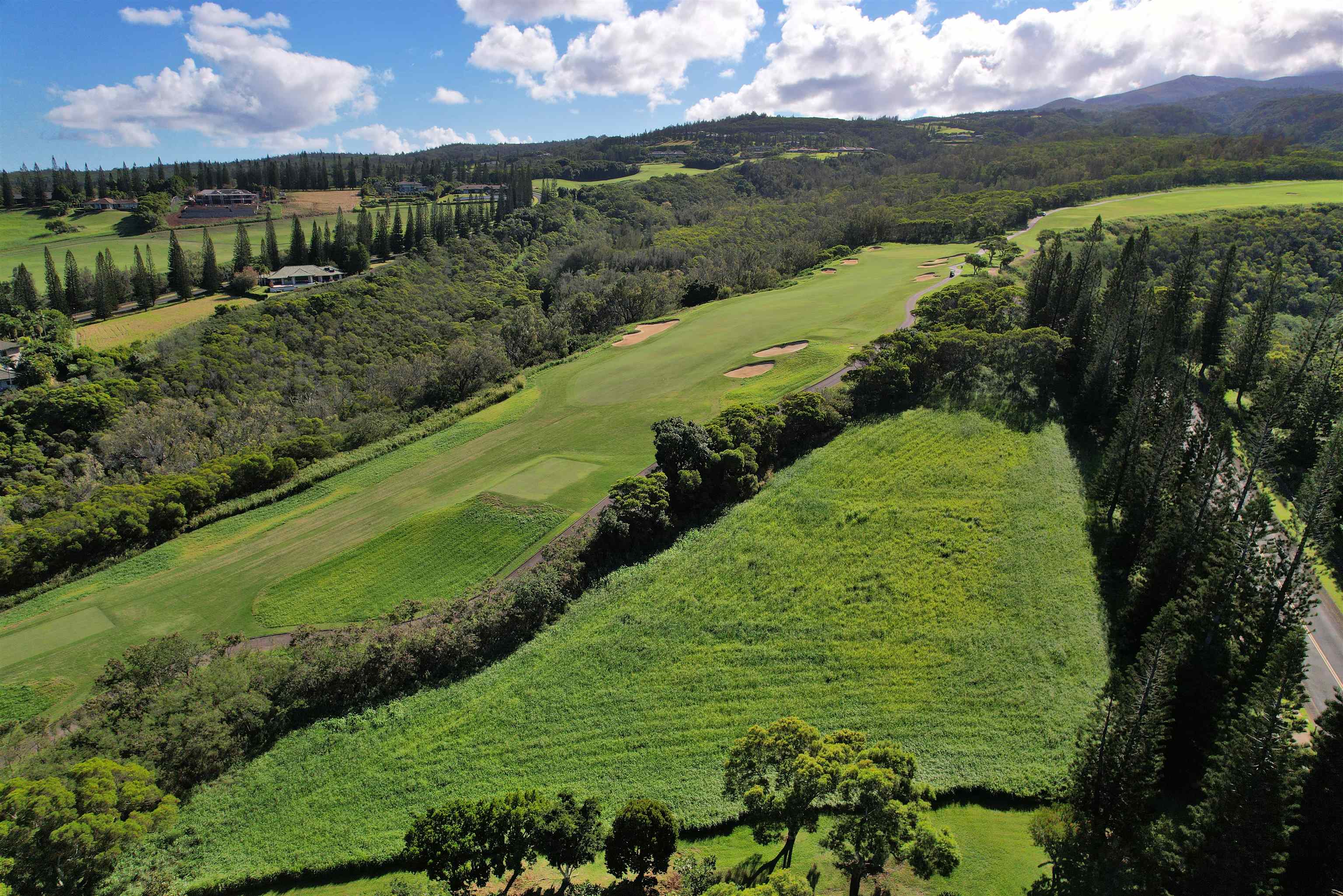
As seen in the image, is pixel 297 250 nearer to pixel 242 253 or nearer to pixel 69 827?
pixel 242 253

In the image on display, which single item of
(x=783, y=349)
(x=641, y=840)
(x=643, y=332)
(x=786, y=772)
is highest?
(x=783, y=349)

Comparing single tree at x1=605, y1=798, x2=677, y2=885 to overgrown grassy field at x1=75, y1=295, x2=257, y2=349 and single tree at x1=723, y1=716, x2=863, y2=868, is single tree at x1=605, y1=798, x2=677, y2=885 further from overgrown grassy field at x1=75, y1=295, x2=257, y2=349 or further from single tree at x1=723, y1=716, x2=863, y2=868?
overgrown grassy field at x1=75, y1=295, x2=257, y2=349

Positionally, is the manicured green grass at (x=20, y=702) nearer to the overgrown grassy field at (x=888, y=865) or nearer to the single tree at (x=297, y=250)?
the overgrown grassy field at (x=888, y=865)

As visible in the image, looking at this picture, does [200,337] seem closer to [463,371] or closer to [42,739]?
[463,371]

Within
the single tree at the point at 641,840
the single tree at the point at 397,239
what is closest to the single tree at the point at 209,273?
the single tree at the point at 397,239

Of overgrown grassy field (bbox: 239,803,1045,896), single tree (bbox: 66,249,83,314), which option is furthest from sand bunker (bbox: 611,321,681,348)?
single tree (bbox: 66,249,83,314)

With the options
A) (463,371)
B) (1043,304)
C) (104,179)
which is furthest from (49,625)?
(104,179)

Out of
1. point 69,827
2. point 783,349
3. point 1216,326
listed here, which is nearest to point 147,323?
point 783,349
